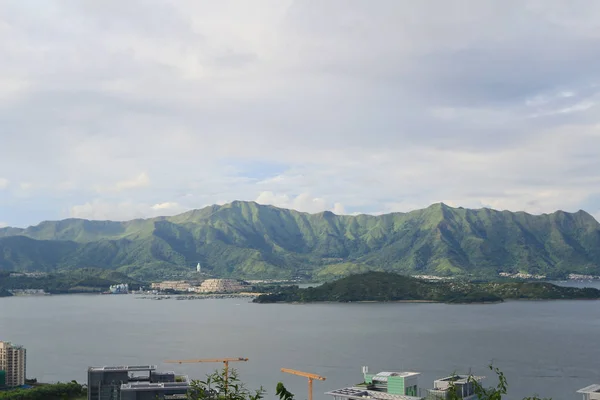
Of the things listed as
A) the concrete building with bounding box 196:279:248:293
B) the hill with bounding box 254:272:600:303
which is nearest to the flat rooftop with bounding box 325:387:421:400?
the hill with bounding box 254:272:600:303

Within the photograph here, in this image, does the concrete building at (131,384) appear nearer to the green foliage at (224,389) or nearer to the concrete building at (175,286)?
the green foliage at (224,389)

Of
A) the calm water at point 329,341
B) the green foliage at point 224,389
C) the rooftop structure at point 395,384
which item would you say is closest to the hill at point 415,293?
the calm water at point 329,341

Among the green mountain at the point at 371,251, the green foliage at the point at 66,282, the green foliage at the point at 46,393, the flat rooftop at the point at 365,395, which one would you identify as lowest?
the green foliage at the point at 46,393

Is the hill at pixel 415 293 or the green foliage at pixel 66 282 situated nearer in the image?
the hill at pixel 415 293

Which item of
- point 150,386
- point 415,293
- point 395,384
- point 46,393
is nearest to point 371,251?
point 415,293

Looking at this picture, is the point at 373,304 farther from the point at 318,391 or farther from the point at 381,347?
the point at 318,391

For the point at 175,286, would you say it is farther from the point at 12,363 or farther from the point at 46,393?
the point at 46,393
